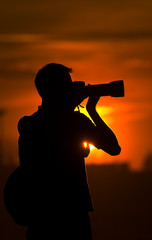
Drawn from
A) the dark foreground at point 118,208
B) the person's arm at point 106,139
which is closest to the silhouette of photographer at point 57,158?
the person's arm at point 106,139

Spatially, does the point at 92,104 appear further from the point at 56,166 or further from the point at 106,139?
the point at 56,166

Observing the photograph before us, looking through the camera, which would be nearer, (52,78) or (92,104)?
(52,78)

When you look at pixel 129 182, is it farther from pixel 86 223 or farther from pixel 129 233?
pixel 86 223

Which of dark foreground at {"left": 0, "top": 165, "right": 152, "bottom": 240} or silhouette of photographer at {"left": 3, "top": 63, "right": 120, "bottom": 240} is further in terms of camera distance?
dark foreground at {"left": 0, "top": 165, "right": 152, "bottom": 240}

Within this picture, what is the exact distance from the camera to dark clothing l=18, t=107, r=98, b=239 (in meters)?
4.93

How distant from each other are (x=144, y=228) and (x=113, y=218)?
4.14 m

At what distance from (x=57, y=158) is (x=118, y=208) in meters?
84.2

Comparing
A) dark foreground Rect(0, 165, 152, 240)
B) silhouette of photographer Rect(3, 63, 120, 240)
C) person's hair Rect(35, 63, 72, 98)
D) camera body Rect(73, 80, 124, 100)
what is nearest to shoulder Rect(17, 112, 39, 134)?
silhouette of photographer Rect(3, 63, 120, 240)

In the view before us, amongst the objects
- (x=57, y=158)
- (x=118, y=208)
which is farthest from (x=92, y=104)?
(x=118, y=208)

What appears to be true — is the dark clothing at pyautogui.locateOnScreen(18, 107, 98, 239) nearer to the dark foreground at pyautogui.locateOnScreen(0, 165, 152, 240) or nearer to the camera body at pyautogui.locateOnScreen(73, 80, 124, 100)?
the camera body at pyautogui.locateOnScreen(73, 80, 124, 100)

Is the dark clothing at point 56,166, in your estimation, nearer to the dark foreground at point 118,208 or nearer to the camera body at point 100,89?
the camera body at point 100,89

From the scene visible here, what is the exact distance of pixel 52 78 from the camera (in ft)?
16.1

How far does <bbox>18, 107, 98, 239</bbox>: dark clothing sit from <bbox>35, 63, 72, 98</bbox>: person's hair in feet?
0.47

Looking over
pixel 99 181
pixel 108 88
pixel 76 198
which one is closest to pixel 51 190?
pixel 76 198
